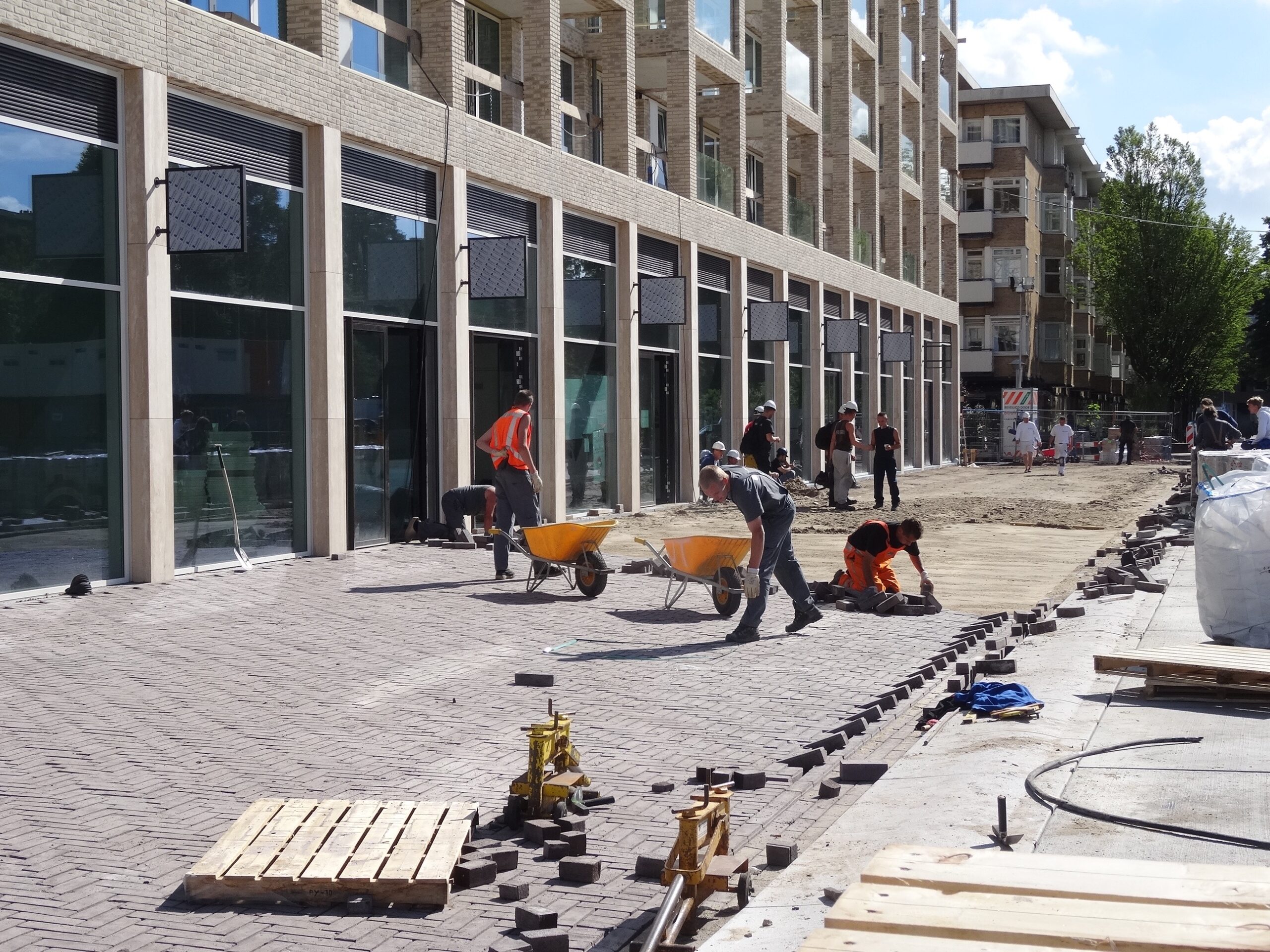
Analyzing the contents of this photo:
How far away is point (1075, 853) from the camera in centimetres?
526

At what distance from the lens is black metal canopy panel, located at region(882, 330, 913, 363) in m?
44.0

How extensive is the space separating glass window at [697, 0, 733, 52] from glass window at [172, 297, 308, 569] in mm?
15634

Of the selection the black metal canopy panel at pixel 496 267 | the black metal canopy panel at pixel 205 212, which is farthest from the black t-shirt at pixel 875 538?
the black metal canopy panel at pixel 496 267

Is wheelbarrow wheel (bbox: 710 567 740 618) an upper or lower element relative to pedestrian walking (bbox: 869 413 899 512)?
lower

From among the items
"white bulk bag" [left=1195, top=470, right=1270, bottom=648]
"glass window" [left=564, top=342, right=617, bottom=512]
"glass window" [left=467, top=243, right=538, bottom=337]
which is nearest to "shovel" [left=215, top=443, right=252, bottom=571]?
"glass window" [left=467, top=243, right=538, bottom=337]

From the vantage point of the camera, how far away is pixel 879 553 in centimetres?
1327

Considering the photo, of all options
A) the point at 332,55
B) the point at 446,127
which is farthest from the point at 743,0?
the point at 332,55

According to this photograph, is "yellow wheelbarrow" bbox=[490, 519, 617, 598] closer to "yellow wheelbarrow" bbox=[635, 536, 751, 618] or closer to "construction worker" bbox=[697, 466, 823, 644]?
"yellow wheelbarrow" bbox=[635, 536, 751, 618]

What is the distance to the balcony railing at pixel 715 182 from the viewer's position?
30.2 m

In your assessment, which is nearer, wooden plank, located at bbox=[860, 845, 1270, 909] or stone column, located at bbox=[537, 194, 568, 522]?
wooden plank, located at bbox=[860, 845, 1270, 909]

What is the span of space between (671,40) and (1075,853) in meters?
25.9

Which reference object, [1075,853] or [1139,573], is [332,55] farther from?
[1075,853]

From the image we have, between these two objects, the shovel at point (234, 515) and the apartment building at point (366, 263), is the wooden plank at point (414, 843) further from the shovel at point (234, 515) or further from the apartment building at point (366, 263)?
the shovel at point (234, 515)

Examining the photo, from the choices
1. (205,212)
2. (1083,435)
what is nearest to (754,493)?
(205,212)
